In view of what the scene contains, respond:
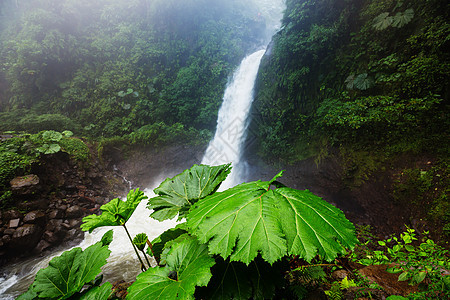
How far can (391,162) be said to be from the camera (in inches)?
164

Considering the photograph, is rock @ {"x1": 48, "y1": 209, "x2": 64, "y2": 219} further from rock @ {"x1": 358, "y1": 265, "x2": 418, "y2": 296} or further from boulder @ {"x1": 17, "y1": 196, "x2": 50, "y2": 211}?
rock @ {"x1": 358, "y1": 265, "x2": 418, "y2": 296}

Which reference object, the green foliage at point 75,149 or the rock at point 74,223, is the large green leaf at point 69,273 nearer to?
the rock at point 74,223

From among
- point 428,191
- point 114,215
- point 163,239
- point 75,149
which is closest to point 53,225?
point 75,149

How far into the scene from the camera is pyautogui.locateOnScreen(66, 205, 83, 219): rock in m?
4.77

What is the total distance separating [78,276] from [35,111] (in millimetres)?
11653

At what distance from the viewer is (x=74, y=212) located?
4.84 meters

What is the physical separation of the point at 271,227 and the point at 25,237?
19.5 ft

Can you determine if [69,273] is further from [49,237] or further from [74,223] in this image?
[74,223]

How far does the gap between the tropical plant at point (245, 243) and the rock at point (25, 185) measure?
527 centimetres

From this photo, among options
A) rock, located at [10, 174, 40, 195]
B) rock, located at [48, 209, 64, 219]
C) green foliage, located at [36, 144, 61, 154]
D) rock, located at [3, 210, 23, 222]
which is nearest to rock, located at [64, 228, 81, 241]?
rock, located at [48, 209, 64, 219]

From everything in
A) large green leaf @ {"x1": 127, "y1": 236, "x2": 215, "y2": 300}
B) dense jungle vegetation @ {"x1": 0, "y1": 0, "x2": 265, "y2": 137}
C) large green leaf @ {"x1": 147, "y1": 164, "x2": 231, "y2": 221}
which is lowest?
large green leaf @ {"x1": 127, "y1": 236, "x2": 215, "y2": 300}

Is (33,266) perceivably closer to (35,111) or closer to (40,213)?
(40,213)

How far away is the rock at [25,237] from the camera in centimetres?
377

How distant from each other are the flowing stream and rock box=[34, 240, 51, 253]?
21cm
